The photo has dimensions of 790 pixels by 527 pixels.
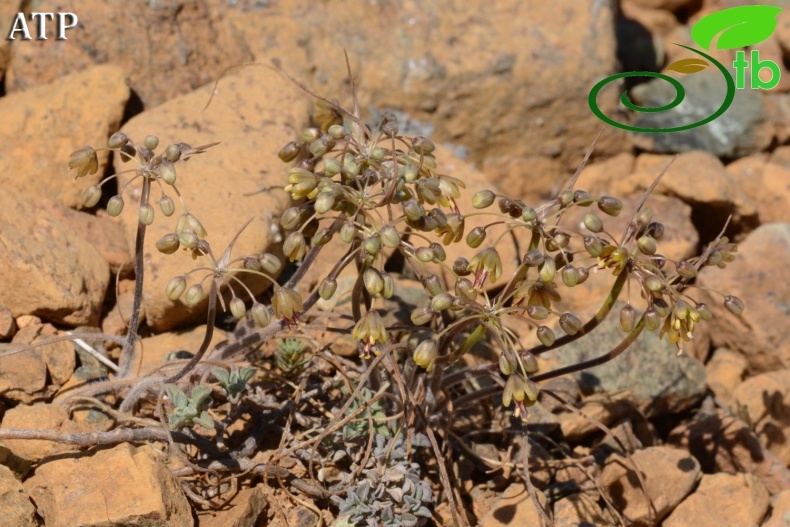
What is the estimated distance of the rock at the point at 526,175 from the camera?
6.30m

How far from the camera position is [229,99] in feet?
16.2

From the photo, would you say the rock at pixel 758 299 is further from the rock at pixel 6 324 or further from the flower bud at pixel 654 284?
the rock at pixel 6 324

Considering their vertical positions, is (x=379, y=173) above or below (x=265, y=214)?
above

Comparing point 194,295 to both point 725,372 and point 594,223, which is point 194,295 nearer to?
point 594,223

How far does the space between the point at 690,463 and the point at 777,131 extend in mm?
4120

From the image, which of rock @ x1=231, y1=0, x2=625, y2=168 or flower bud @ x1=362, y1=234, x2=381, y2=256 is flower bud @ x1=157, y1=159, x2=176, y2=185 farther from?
rock @ x1=231, y1=0, x2=625, y2=168

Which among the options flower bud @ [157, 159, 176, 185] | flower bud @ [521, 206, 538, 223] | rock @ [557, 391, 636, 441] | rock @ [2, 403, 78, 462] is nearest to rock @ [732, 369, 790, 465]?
rock @ [557, 391, 636, 441]

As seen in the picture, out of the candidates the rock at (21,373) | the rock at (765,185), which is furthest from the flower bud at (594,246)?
the rock at (765,185)

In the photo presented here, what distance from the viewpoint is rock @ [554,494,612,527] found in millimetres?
3766

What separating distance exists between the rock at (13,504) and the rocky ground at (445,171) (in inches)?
0.5

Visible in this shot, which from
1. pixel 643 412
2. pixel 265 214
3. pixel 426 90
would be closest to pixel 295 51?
pixel 426 90

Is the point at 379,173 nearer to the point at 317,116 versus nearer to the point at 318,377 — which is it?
the point at 317,116

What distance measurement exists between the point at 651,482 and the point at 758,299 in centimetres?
183

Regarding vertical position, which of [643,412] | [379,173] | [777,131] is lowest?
[643,412]
